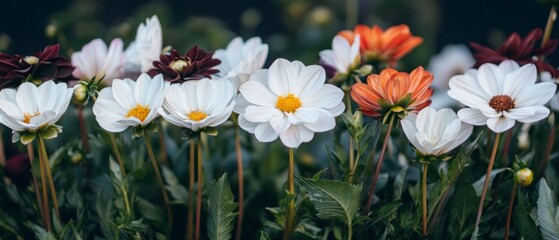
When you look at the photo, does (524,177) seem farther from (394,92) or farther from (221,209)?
(221,209)

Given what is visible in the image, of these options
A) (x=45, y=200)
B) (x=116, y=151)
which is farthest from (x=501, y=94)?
(x=45, y=200)

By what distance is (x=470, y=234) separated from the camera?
0.91 m

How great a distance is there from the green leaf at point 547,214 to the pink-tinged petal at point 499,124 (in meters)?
0.09

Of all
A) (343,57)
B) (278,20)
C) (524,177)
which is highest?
(343,57)

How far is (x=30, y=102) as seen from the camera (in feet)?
2.89

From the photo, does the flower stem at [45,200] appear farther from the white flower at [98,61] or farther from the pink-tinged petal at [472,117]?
the pink-tinged petal at [472,117]

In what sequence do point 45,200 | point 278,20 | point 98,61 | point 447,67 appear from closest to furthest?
point 45,200
point 98,61
point 447,67
point 278,20

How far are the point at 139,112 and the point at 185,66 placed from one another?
82 millimetres

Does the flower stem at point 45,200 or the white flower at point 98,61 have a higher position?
the white flower at point 98,61

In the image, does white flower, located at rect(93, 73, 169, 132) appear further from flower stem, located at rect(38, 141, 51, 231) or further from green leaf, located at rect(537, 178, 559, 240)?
green leaf, located at rect(537, 178, 559, 240)

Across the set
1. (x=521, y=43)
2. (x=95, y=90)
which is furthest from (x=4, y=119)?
(x=521, y=43)

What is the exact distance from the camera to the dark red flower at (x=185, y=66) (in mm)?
894

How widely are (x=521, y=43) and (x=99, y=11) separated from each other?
2.02 meters

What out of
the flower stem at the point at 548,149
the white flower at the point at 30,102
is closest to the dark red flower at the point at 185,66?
the white flower at the point at 30,102
